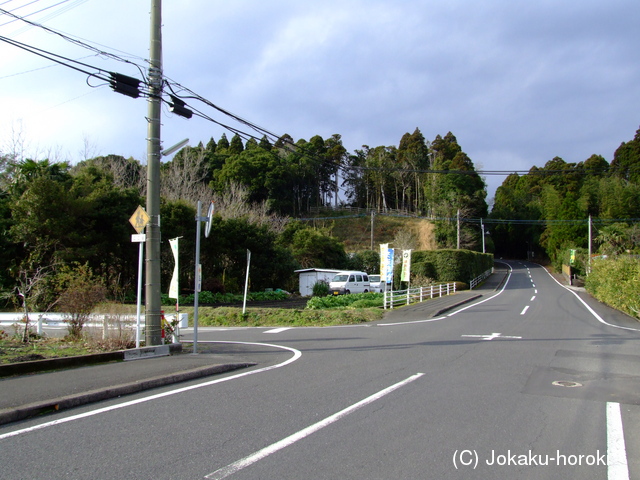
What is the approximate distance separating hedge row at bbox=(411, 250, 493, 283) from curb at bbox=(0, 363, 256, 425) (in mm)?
39418

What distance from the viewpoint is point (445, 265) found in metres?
45.6

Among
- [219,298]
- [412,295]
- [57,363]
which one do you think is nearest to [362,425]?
[57,363]

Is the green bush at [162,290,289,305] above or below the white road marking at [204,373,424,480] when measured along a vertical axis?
below

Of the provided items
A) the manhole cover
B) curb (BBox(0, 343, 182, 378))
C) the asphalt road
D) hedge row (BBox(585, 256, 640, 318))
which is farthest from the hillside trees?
curb (BBox(0, 343, 182, 378))

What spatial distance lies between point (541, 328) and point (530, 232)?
272 ft

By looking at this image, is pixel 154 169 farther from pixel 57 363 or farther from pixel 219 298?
pixel 219 298

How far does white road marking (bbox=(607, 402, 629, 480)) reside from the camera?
4.07 metres

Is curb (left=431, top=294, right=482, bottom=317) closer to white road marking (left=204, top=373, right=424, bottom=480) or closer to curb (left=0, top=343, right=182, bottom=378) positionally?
curb (left=0, top=343, right=182, bottom=378)

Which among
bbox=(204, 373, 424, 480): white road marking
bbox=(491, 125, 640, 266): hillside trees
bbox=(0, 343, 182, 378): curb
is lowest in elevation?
bbox=(204, 373, 424, 480): white road marking

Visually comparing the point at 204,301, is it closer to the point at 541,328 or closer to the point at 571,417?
the point at 541,328

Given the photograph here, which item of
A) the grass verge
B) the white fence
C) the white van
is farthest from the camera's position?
the white van

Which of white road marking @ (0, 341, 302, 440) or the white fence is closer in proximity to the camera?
white road marking @ (0, 341, 302, 440)

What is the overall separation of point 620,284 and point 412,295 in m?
10.1

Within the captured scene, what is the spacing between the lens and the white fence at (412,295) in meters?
24.4
